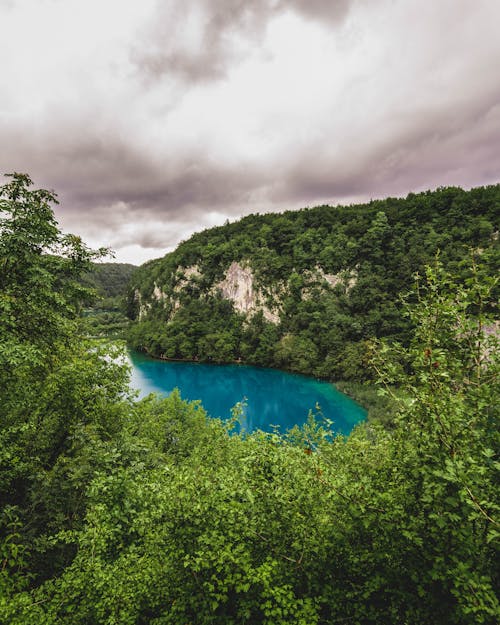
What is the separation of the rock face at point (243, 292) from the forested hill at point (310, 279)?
0.34 m

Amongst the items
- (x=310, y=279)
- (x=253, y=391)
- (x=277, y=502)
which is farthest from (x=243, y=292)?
(x=277, y=502)

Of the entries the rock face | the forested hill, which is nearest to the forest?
the forested hill

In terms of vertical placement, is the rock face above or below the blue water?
above

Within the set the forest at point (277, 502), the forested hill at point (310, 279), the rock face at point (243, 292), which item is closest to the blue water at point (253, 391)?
the forested hill at point (310, 279)

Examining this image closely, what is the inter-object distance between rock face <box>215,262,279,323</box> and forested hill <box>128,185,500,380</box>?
0.34m

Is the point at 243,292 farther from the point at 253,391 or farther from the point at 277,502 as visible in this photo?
the point at 277,502

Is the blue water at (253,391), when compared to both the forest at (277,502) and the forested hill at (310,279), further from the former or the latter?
the forest at (277,502)

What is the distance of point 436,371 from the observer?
11.7 feet

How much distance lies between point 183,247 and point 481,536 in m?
115

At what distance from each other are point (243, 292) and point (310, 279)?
68.9ft

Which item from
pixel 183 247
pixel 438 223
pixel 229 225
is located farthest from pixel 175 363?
pixel 438 223

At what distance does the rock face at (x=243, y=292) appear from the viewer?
3423 inches

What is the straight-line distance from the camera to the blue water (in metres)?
42.0

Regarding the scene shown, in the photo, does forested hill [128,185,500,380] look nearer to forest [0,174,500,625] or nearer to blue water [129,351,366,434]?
blue water [129,351,366,434]
